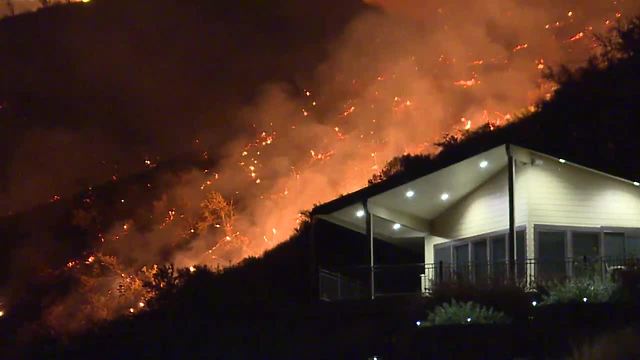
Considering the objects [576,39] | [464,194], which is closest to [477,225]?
[464,194]

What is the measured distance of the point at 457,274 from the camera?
18.9m

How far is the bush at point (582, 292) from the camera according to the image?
14.8 metres

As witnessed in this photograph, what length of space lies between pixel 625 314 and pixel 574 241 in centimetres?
718

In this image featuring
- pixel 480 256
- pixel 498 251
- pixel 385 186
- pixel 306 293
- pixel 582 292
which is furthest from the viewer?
pixel 306 293

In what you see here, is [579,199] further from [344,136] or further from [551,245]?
[344,136]

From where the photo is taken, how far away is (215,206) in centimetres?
4575

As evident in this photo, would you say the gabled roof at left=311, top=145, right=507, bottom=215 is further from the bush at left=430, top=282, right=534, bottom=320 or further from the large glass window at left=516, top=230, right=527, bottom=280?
the bush at left=430, top=282, right=534, bottom=320

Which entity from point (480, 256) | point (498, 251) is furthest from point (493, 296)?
point (480, 256)

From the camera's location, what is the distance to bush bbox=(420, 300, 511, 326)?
1445cm

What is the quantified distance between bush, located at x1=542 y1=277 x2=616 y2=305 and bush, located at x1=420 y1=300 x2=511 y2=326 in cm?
107

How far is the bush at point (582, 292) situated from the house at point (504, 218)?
137 centimetres

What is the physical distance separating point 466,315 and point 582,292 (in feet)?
6.80

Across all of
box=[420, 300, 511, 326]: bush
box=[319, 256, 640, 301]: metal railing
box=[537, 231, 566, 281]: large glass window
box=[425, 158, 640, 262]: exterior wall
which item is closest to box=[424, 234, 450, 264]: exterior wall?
box=[319, 256, 640, 301]: metal railing

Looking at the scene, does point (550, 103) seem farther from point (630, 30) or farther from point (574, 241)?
point (574, 241)
